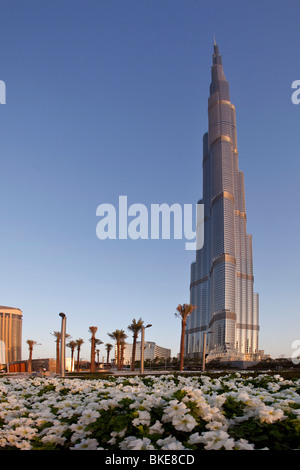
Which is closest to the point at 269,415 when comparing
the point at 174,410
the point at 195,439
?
the point at 195,439

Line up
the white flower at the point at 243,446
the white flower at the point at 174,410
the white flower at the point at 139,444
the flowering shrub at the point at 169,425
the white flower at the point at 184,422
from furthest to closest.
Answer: the white flower at the point at 174,410 < the white flower at the point at 184,422 < the flowering shrub at the point at 169,425 < the white flower at the point at 139,444 < the white flower at the point at 243,446

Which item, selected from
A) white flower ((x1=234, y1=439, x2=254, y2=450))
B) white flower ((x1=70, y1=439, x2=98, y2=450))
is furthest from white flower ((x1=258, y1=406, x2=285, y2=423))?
white flower ((x1=70, y1=439, x2=98, y2=450))

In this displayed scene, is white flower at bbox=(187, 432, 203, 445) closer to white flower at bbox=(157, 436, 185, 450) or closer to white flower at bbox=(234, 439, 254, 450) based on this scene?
white flower at bbox=(157, 436, 185, 450)

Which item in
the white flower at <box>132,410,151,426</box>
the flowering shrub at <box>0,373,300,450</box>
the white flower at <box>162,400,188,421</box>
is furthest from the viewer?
the white flower at <box>132,410,151,426</box>

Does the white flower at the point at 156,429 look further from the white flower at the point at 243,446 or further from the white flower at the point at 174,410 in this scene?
the white flower at the point at 243,446

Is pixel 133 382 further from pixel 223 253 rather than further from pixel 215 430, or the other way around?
pixel 223 253

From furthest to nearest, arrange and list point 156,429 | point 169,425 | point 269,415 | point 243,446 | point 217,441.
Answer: point 169,425
point 156,429
point 269,415
point 217,441
point 243,446

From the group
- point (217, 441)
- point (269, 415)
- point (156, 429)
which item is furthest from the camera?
point (156, 429)

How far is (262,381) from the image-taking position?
8.48m

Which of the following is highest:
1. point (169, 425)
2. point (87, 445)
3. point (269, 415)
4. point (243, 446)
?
point (269, 415)

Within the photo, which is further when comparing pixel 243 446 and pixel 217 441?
pixel 217 441

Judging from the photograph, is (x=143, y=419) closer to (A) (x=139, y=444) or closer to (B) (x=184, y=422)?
(B) (x=184, y=422)

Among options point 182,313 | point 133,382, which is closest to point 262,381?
point 133,382

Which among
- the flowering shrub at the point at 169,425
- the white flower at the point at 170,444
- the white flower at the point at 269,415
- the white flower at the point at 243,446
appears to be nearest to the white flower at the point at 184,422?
the flowering shrub at the point at 169,425
